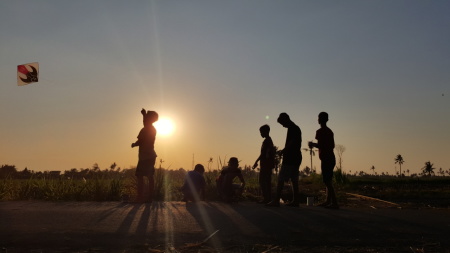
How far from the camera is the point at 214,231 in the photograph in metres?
5.45

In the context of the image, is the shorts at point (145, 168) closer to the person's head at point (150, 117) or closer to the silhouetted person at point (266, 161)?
the person's head at point (150, 117)

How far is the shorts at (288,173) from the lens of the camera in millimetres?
8836

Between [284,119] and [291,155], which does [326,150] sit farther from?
[284,119]

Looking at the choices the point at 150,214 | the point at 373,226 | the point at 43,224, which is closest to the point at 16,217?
the point at 43,224

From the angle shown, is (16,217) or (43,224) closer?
(43,224)

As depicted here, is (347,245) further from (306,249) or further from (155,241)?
(155,241)

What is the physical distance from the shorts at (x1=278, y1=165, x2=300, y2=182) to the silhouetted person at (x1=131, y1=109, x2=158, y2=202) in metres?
2.90

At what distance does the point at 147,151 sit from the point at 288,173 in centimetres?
321

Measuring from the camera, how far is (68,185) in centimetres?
1095

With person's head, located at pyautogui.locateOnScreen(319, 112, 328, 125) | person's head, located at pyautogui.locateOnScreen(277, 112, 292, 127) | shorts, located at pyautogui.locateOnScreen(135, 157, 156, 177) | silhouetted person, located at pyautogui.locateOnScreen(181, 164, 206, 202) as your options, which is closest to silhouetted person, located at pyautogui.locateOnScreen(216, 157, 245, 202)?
silhouetted person, located at pyautogui.locateOnScreen(181, 164, 206, 202)

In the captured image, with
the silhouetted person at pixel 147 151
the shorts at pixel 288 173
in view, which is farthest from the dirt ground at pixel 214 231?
the silhouetted person at pixel 147 151

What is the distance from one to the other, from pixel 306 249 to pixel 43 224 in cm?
363

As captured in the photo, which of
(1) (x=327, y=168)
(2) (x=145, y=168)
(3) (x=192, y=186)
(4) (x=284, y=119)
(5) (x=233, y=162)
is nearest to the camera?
(1) (x=327, y=168)

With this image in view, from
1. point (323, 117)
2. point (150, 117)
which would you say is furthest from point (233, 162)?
point (323, 117)
